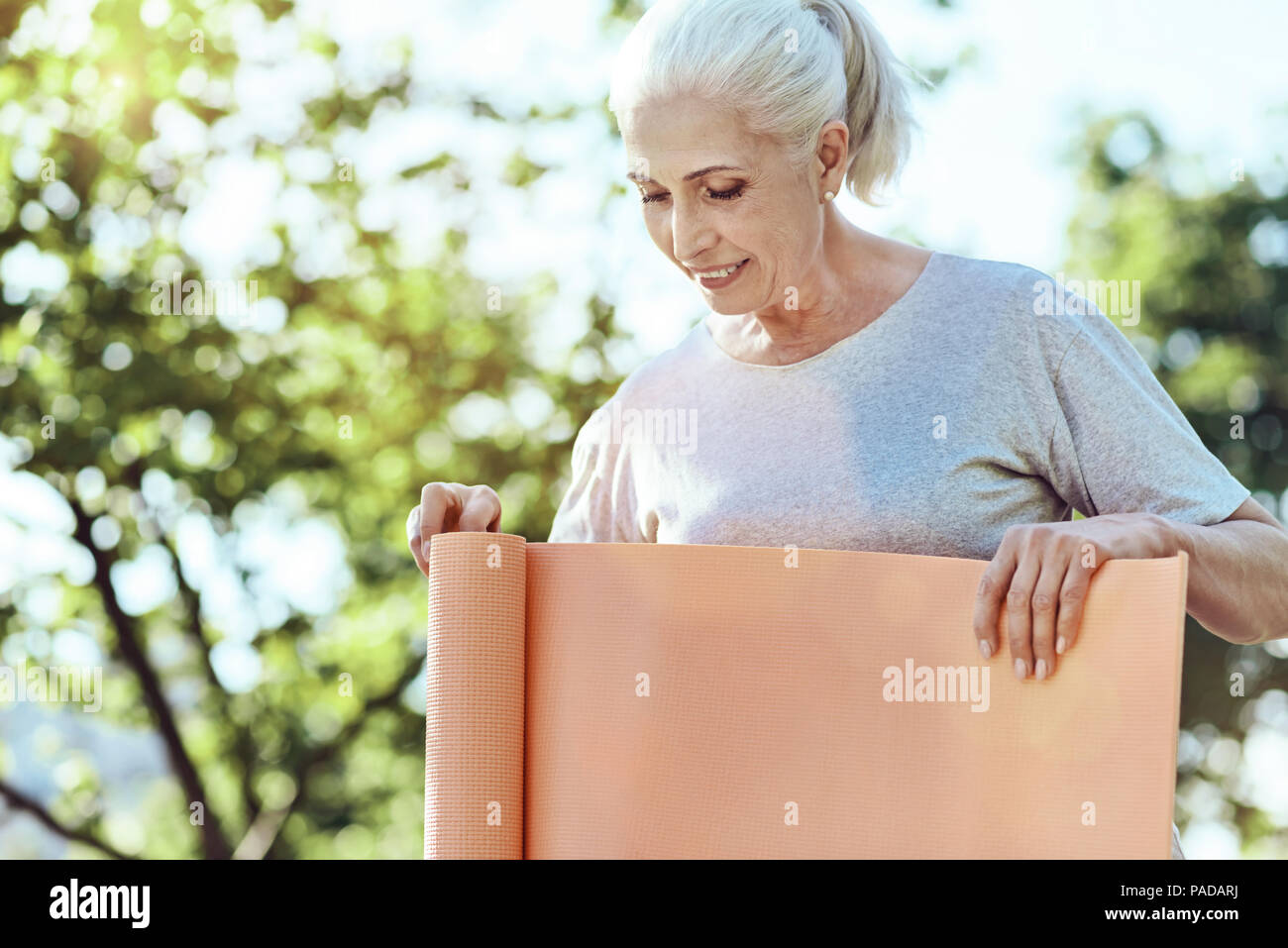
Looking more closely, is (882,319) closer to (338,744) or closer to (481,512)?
(481,512)

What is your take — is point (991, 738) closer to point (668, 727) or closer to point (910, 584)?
point (910, 584)

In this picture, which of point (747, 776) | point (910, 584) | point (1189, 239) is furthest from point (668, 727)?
point (1189, 239)

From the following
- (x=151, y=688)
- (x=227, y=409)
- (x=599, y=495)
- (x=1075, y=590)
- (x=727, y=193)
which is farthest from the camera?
(x=151, y=688)

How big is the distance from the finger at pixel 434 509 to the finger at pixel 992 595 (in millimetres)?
659

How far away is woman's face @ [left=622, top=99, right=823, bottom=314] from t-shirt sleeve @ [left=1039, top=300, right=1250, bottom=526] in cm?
39

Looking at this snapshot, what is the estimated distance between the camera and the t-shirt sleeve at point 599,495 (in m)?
2.12

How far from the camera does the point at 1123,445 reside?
1735mm

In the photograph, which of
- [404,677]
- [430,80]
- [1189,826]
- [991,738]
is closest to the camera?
[991,738]

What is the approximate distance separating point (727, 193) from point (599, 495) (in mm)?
538

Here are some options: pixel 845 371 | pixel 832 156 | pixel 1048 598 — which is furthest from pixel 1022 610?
pixel 832 156

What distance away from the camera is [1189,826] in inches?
422

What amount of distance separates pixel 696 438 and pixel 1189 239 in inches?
386

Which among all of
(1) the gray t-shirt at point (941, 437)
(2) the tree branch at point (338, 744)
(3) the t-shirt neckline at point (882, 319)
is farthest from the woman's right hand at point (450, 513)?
(2) the tree branch at point (338, 744)

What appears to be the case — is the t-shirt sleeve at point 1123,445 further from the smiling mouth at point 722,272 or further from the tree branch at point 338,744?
the tree branch at point 338,744
